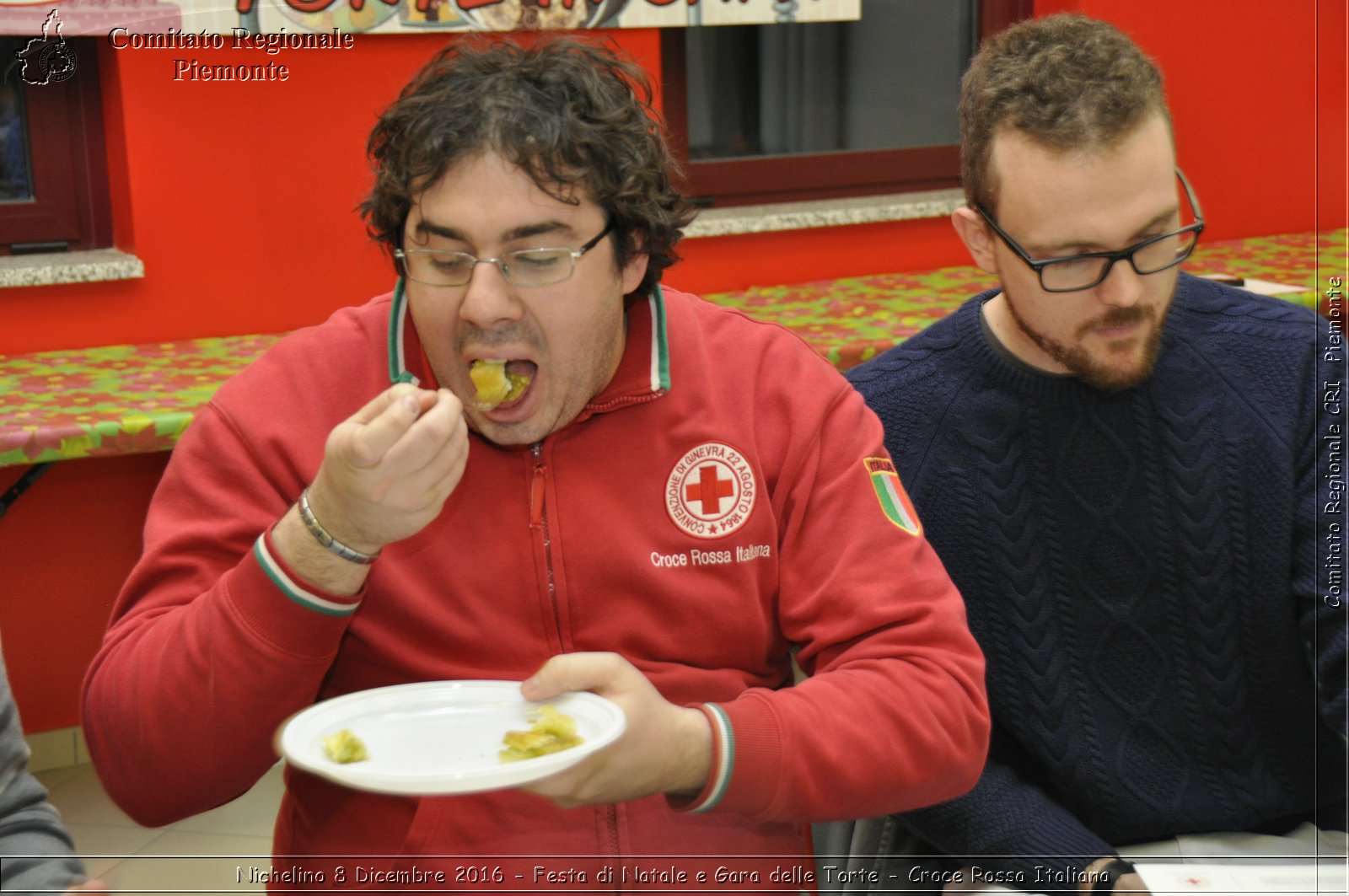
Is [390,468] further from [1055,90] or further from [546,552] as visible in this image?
[1055,90]

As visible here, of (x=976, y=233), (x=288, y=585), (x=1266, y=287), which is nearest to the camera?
(x=288, y=585)

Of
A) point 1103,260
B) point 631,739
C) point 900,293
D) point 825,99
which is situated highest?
point 825,99

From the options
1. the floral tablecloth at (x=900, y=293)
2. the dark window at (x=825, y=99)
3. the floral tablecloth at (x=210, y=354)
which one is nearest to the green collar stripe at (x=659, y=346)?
the floral tablecloth at (x=210, y=354)

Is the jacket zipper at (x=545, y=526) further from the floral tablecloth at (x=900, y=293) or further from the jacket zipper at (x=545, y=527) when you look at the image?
the floral tablecloth at (x=900, y=293)

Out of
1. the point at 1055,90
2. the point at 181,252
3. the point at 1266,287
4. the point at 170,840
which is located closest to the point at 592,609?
the point at 1055,90

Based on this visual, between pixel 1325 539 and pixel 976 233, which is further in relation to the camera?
pixel 976 233

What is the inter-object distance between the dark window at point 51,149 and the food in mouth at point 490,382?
2.20m

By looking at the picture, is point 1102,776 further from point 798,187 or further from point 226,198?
point 798,187

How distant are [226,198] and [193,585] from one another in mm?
2042

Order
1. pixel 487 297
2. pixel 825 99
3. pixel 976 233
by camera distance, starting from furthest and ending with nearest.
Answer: pixel 825 99
pixel 976 233
pixel 487 297

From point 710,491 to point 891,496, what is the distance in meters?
0.19

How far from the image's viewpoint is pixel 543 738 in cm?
111

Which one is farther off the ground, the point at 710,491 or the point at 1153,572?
the point at 710,491

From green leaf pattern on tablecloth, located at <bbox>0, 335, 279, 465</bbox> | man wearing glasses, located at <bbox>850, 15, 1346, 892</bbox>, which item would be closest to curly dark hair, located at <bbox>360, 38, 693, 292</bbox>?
man wearing glasses, located at <bbox>850, 15, 1346, 892</bbox>
